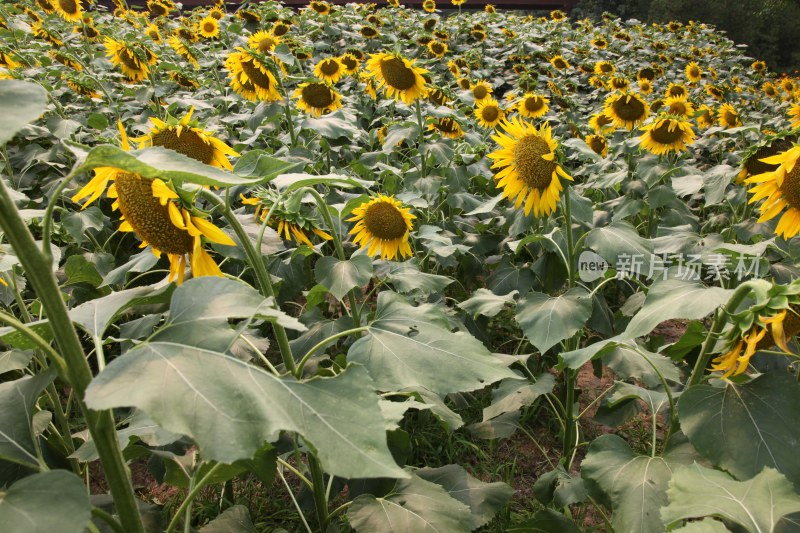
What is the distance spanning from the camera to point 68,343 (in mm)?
769

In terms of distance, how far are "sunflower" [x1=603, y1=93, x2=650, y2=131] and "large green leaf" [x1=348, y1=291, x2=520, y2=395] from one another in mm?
2937

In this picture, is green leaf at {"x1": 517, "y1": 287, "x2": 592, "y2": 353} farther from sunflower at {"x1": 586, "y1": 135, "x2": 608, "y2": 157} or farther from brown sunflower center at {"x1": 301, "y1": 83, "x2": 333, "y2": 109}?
sunflower at {"x1": 586, "y1": 135, "x2": 608, "y2": 157}

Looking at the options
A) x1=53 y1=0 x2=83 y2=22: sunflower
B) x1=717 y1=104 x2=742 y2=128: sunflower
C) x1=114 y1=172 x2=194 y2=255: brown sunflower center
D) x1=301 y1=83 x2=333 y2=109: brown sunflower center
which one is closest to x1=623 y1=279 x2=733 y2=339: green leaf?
x1=114 y1=172 x2=194 y2=255: brown sunflower center

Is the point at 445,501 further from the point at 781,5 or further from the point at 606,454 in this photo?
the point at 781,5

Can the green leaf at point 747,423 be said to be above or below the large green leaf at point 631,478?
above

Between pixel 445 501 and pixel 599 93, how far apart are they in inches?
255

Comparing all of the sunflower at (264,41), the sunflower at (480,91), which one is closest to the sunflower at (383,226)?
the sunflower at (264,41)

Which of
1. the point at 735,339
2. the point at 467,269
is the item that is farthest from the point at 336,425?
the point at 467,269

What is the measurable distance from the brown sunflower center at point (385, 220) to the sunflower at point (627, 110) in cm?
214

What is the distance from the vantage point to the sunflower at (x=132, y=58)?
397cm

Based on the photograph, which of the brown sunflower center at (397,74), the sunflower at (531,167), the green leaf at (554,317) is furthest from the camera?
the brown sunflower center at (397,74)

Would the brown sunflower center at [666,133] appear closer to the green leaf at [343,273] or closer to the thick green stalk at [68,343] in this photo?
the green leaf at [343,273]

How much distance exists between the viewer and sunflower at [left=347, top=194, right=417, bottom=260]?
2248 mm

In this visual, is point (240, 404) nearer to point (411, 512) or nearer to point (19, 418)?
point (19, 418)
